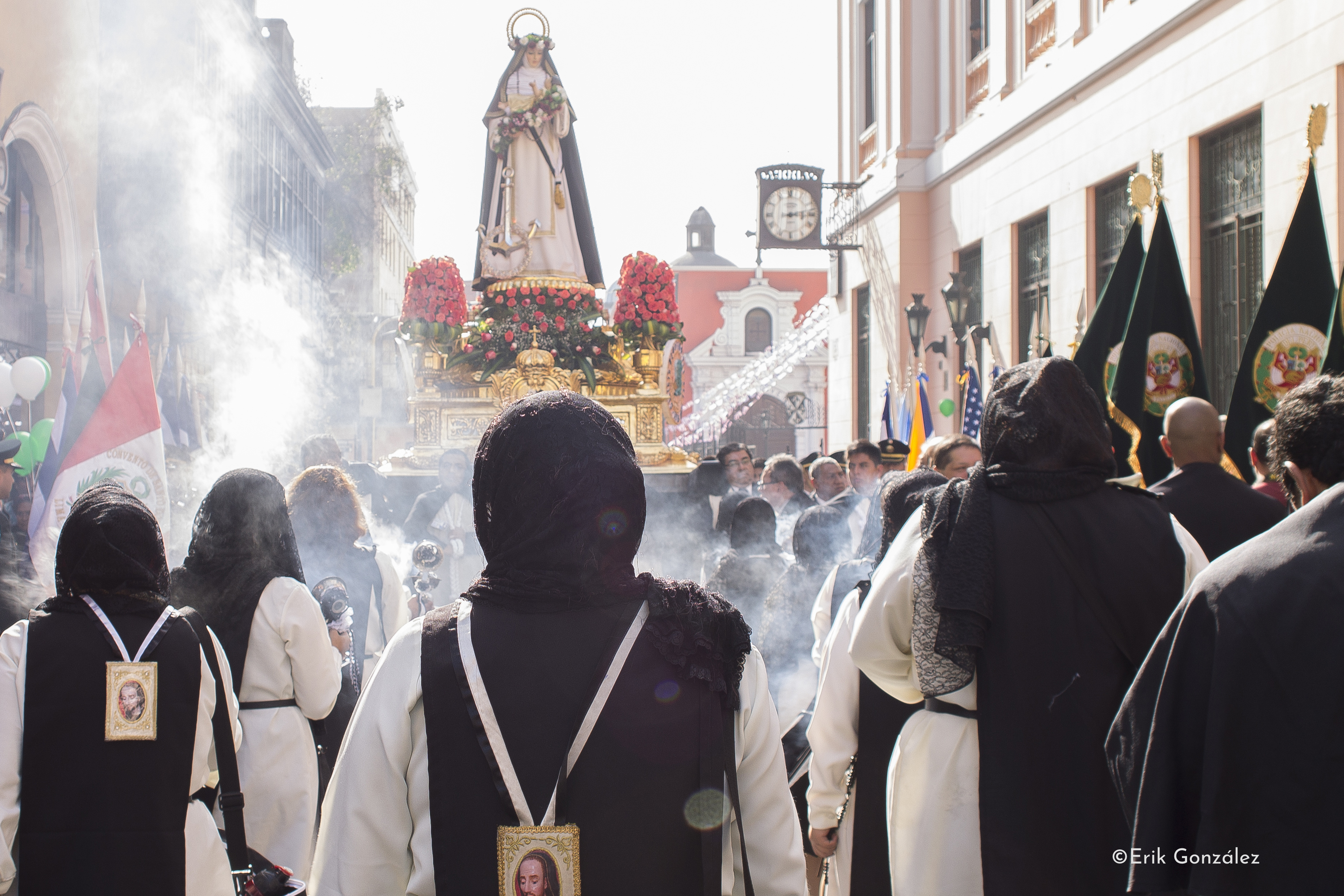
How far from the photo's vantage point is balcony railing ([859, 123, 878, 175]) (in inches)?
734

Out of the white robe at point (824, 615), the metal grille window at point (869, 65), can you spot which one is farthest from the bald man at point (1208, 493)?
the metal grille window at point (869, 65)

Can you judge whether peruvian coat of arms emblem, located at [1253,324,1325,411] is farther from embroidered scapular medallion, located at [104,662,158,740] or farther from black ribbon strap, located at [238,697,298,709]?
embroidered scapular medallion, located at [104,662,158,740]

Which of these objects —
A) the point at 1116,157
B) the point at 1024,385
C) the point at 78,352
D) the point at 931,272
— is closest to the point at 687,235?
the point at 931,272

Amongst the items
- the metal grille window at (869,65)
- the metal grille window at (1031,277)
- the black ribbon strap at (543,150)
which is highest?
the metal grille window at (869,65)

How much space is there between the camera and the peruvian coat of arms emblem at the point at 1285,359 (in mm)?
4945

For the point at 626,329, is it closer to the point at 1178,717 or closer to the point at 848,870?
the point at 848,870

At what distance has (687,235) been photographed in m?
60.3

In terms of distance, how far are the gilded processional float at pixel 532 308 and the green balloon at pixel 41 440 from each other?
3.85 metres

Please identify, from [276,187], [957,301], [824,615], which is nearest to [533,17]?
[957,301]

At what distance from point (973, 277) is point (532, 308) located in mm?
6876

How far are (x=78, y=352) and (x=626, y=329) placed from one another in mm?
5363

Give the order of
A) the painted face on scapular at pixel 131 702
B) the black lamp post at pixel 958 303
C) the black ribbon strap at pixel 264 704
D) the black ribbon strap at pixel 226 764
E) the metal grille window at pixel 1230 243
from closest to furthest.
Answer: the painted face on scapular at pixel 131 702 → the black ribbon strap at pixel 226 764 → the black ribbon strap at pixel 264 704 → the metal grille window at pixel 1230 243 → the black lamp post at pixel 958 303

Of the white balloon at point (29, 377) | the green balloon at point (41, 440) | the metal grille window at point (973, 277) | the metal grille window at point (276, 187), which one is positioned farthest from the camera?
the metal grille window at point (276, 187)

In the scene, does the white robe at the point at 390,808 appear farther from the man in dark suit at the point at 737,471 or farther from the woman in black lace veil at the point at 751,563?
the man in dark suit at the point at 737,471
